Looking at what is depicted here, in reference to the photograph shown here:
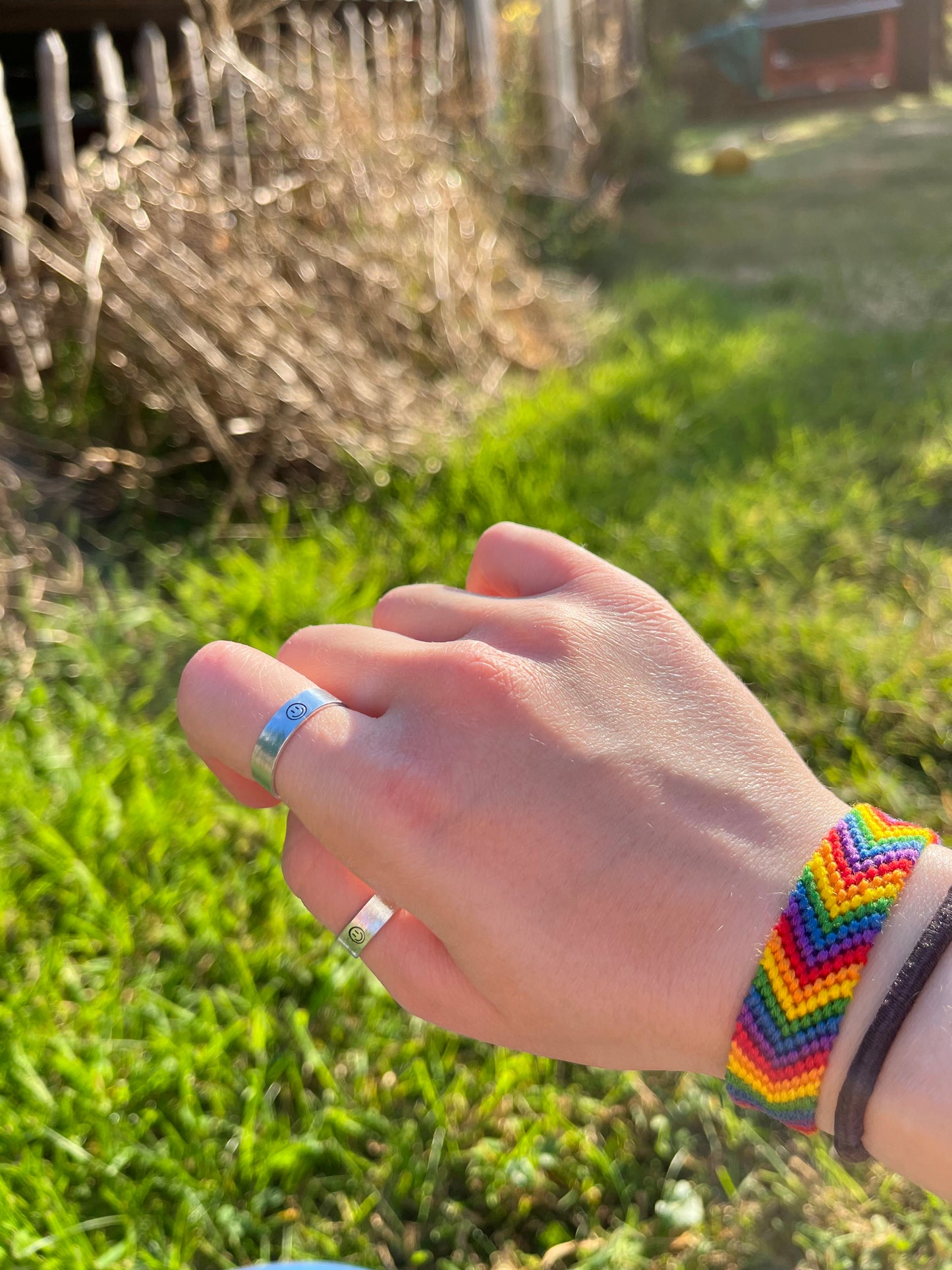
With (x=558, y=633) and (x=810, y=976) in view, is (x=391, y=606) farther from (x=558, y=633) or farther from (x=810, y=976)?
(x=810, y=976)

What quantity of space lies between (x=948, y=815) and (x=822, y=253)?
196 inches

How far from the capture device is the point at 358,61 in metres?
4.09

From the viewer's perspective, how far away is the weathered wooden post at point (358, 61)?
3.84 metres

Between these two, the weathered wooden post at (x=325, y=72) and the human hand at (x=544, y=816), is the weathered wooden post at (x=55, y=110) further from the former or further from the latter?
the human hand at (x=544, y=816)

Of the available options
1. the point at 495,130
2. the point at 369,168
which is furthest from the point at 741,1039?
the point at 495,130

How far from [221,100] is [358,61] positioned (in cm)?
98

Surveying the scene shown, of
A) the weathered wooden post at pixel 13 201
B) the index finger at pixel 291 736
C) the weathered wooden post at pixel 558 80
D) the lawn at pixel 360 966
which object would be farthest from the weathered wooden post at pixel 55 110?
the weathered wooden post at pixel 558 80

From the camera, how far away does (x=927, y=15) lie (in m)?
5.12

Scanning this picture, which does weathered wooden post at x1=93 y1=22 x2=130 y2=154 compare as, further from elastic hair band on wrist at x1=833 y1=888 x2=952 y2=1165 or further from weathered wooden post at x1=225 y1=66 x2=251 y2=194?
elastic hair band on wrist at x1=833 y1=888 x2=952 y2=1165

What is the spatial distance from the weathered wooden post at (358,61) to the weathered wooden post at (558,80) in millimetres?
2826

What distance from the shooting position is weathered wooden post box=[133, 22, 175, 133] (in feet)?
10.1

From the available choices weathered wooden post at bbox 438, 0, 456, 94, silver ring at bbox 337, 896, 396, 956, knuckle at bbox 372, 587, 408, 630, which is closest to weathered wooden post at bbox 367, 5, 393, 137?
weathered wooden post at bbox 438, 0, 456, 94

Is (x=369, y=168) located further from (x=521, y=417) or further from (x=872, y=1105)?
(x=872, y=1105)

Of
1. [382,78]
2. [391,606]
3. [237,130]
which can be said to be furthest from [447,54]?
[391,606]
